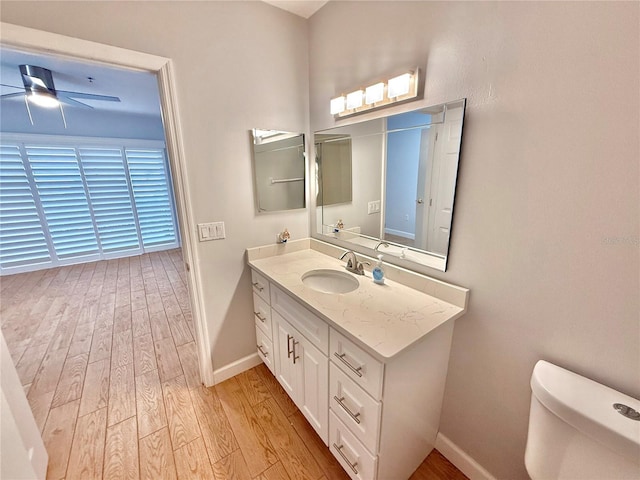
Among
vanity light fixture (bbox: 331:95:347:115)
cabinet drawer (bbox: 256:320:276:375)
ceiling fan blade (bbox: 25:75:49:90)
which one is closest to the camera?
vanity light fixture (bbox: 331:95:347:115)

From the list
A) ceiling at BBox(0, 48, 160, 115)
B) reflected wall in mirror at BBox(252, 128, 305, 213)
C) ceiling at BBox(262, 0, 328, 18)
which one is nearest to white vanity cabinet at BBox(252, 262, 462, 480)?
reflected wall in mirror at BBox(252, 128, 305, 213)

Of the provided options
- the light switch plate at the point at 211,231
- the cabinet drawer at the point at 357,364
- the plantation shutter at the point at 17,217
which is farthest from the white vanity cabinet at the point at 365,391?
the plantation shutter at the point at 17,217

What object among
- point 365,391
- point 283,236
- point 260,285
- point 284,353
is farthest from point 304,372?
point 283,236

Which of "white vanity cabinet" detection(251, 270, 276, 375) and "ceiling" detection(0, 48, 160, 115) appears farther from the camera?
"ceiling" detection(0, 48, 160, 115)

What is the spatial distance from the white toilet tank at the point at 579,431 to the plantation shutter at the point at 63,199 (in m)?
5.61

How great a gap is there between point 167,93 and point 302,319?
1348 mm

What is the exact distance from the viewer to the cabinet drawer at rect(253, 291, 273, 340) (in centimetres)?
165

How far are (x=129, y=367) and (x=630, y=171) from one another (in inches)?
114

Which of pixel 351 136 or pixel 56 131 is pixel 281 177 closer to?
pixel 351 136

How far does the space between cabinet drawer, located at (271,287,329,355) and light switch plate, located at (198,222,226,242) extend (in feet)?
1.61

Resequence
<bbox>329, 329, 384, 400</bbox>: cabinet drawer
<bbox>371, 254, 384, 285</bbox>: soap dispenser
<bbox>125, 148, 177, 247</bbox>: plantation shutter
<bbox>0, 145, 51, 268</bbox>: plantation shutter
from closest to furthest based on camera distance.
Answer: <bbox>329, 329, 384, 400</bbox>: cabinet drawer < <bbox>371, 254, 384, 285</bbox>: soap dispenser < <bbox>0, 145, 51, 268</bbox>: plantation shutter < <bbox>125, 148, 177, 247</bbox>: plantation shutter

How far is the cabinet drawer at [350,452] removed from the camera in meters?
1.02

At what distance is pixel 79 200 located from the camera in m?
4.02

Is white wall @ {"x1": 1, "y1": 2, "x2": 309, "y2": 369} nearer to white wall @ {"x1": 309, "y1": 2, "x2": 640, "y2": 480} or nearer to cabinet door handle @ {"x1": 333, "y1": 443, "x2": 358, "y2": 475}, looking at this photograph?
white wall @ {"x1": 309, "y1": 2, "x2": 640, "y2": 480}
